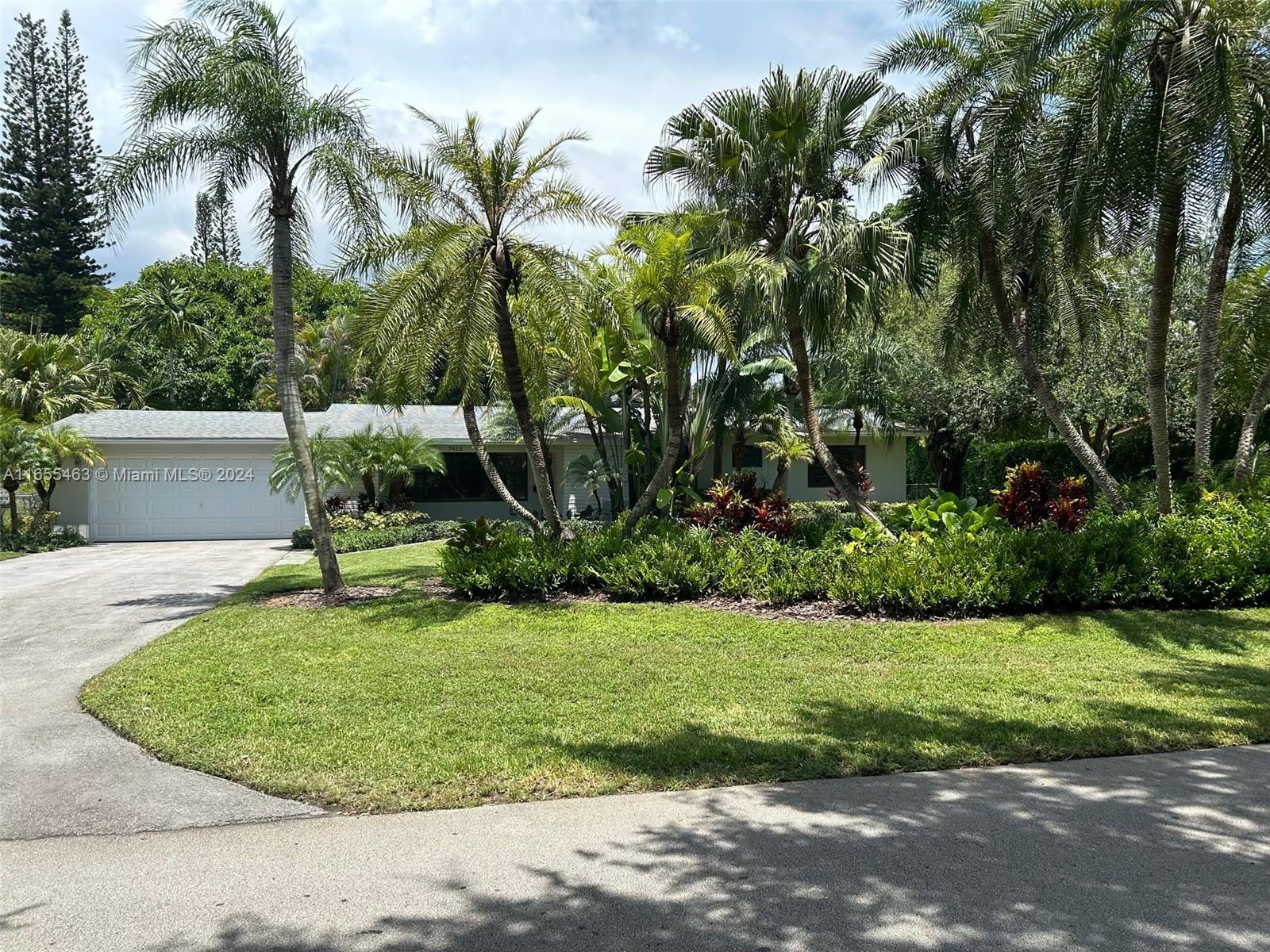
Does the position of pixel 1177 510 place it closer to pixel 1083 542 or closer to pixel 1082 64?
pixel 1083 542

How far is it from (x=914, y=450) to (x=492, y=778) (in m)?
24.3

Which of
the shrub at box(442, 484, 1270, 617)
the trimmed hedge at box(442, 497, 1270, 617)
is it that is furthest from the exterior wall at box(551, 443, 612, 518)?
the trimmed hedge at box(442, 497, 1270, 617)

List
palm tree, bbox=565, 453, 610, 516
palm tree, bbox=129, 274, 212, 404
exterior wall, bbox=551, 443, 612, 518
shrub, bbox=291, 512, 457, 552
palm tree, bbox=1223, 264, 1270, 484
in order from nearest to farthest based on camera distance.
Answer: palm tree, bbox=1223, 264, 1270, 484 < shrub, bbox=291, 512, 457, 552 < palm tree, bbox=565, 453, 610, 516 < exterior wall, bbox=551, 443, 612, 518 < palm tree, bbox=129, 274, 212, 404

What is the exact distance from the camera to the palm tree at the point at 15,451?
1911cm

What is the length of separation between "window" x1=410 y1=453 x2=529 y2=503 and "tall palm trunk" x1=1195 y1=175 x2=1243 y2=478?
52.6 feet

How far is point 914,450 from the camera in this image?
90.0ft

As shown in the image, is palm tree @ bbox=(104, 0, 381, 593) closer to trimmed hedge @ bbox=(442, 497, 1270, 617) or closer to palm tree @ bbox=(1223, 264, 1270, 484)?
trimmed hedge @ bbox=(442, 497, 1270, 617)

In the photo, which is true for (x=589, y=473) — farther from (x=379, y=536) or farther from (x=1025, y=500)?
(x=1025, y=500)

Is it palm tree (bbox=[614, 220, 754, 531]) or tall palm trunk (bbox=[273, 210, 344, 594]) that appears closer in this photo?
palm tree (bbox=[614, 220, 754, 531])

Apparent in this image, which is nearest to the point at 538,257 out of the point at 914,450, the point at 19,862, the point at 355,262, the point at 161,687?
the point at 355,262

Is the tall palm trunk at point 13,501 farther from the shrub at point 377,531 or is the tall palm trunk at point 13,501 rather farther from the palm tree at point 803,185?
the palm tree at point 803,185

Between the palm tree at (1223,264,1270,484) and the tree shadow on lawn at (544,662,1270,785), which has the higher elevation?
the palm tree at (1223,264,1270,484)

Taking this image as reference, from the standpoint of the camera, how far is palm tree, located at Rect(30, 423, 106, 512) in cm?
1966

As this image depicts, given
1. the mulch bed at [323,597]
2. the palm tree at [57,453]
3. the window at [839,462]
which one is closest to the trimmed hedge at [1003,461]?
the window at [839,462]
